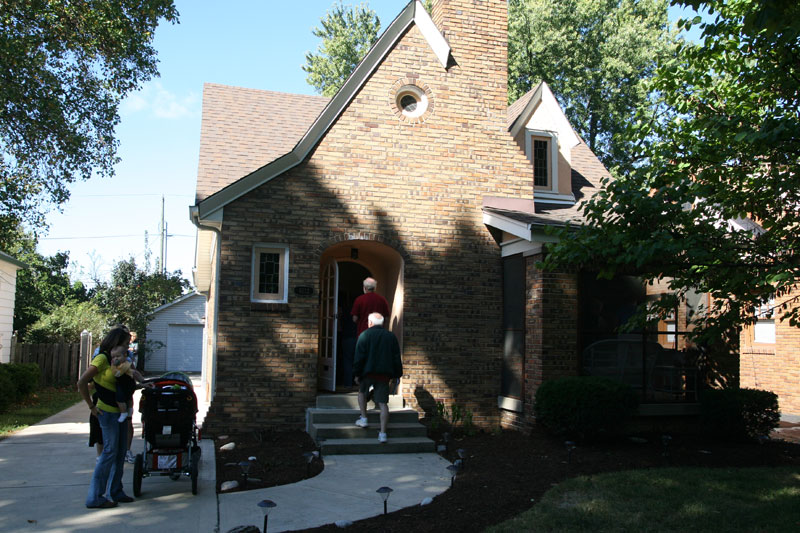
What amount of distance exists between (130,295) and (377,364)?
25.9 metres

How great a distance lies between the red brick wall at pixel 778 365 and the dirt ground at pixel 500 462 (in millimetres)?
6171

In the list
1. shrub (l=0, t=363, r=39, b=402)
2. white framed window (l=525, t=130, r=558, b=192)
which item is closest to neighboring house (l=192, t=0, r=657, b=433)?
white framed window (l=525, t=130, r=558, b=192)

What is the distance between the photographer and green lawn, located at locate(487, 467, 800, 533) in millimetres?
5738

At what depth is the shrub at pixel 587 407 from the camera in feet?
29.8

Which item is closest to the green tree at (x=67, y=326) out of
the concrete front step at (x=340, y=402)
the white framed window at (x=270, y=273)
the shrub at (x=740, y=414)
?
the white framed window at (x=270, y=273)

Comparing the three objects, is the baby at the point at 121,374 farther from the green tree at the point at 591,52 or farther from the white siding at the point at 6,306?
the green tree at the point at 591,52

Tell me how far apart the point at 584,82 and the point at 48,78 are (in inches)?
877

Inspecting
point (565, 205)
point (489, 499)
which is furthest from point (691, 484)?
point (565, 205)

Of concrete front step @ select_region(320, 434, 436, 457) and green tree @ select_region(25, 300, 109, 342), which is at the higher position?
green tree @ select_region(25, 300, 109, 342)

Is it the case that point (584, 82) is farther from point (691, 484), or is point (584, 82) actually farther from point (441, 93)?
point (691, 484)

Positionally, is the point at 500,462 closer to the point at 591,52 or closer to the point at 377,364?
the point at 377,364

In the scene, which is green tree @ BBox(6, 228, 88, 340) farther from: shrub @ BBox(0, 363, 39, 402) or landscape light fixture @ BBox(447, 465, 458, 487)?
landscape light fixture @ BBox(447, 465, 458, 487)

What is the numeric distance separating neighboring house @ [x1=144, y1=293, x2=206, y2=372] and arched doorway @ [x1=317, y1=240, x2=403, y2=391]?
24.1 metres

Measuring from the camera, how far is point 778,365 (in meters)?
16.1
